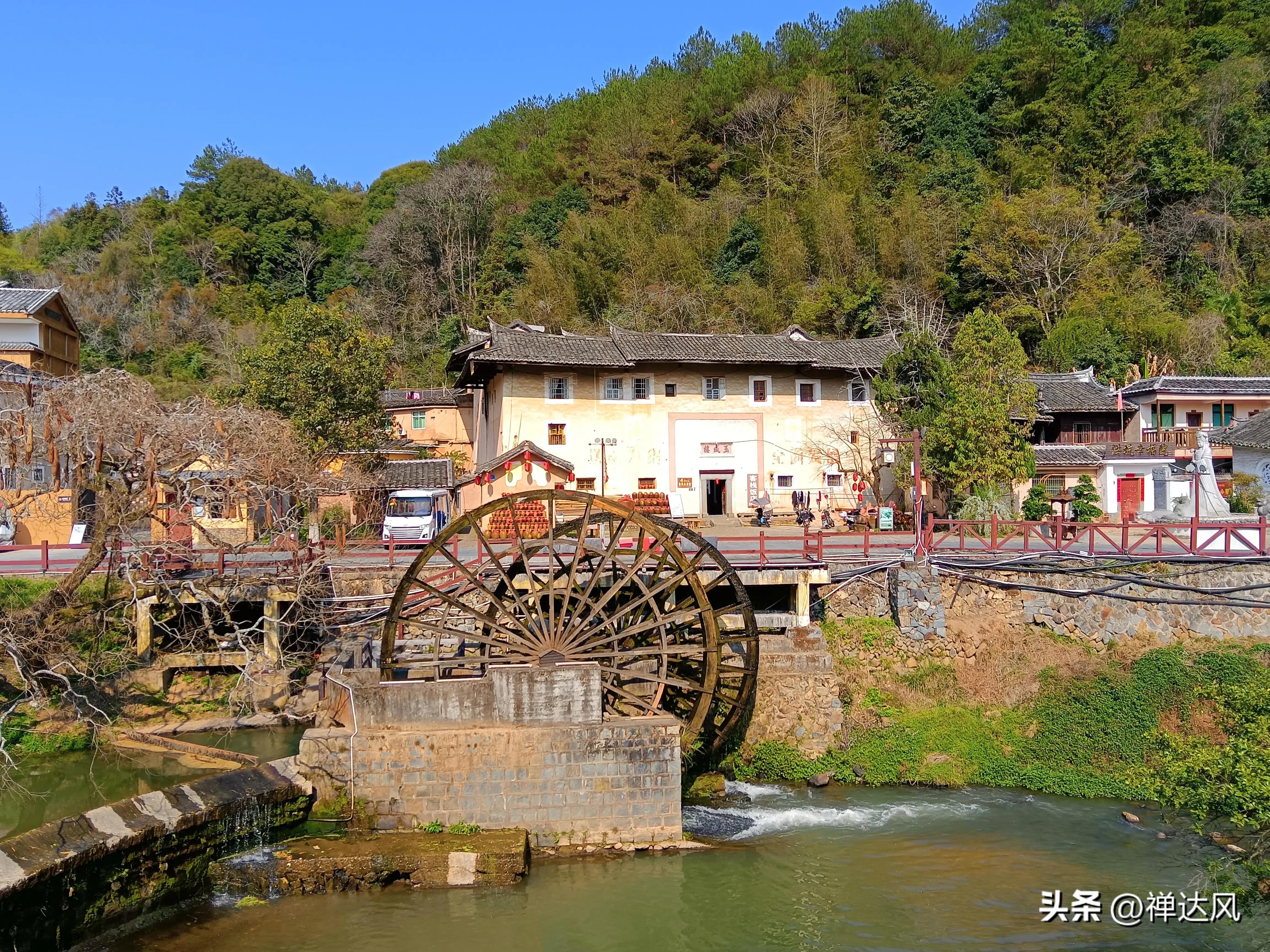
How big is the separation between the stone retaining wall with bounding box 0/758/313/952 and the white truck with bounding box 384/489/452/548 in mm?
12554

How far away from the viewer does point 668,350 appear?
32.7 meters

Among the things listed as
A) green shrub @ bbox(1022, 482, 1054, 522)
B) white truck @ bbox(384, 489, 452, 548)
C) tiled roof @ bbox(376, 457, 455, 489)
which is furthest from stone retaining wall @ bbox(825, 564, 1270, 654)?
tiled roof @ bbox(376, 457, 455, 489)

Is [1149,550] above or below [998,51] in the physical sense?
below

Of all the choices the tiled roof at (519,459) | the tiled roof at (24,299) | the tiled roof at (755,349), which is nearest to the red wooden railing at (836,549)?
the tiled roof at (519,459)

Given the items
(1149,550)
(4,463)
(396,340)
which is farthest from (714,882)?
(396,340)

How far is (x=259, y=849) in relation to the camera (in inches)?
514

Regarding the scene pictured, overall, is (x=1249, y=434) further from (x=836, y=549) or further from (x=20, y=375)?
(x=20, y=375)

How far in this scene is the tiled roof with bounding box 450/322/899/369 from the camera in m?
31.5

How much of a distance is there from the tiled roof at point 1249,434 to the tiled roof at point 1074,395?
3.67 m

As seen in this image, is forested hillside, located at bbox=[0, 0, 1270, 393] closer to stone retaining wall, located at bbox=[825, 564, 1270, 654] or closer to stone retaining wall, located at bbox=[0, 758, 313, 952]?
stone retaining wall, located at bbox=[825, 564, 1270, 654]

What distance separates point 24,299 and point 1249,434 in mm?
42730

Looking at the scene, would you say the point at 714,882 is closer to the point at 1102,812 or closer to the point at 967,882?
the point at 967,882

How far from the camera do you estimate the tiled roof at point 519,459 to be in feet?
95.5

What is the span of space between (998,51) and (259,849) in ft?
179
